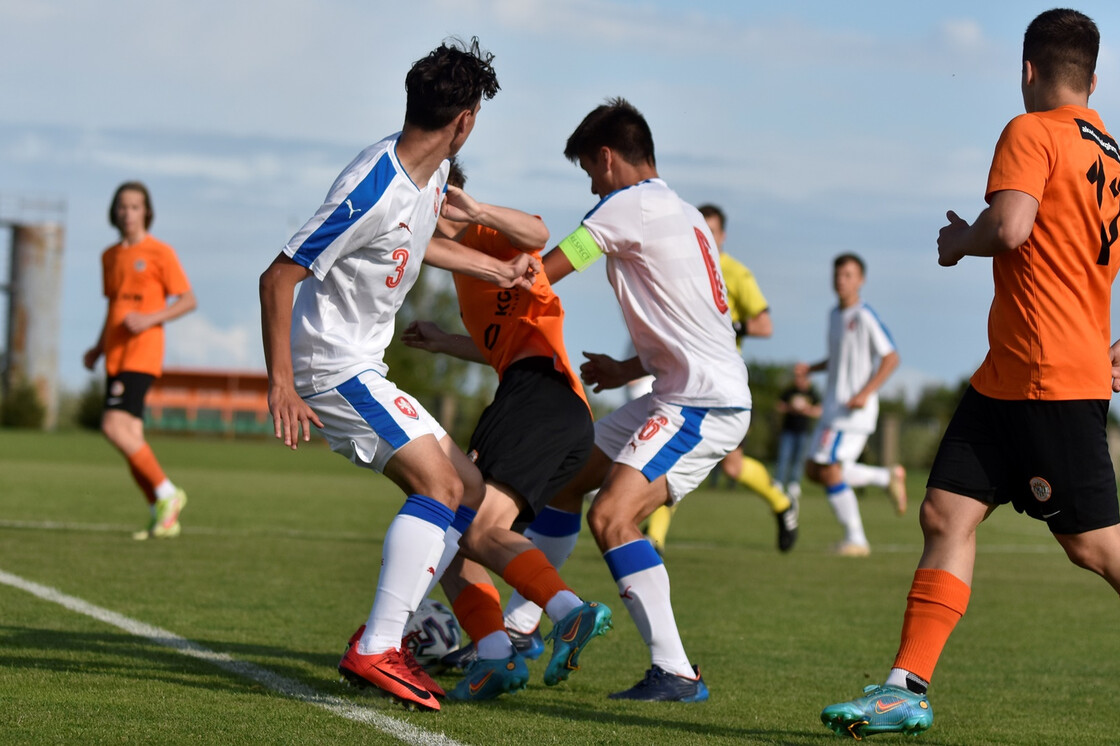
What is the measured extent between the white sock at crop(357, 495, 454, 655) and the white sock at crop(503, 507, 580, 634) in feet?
4.07

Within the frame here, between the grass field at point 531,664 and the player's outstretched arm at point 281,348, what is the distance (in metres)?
0.93

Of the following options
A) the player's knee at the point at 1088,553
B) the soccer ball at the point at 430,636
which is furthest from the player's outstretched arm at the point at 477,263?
A: the player's knee at the point at 1088,553

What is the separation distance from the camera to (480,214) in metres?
4.98

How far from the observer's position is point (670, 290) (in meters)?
5.36

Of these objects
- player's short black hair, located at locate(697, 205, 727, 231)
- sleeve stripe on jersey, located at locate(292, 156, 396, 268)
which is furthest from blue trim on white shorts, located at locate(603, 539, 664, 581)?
player's short black hair, located at locate(697, 205, 727, 231)

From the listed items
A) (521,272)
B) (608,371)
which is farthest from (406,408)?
(608,371)

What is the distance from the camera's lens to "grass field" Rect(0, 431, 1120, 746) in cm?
433

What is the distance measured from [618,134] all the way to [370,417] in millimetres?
1732

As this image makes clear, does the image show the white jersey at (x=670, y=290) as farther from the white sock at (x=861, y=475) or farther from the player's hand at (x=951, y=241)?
the white sock at (x=861, y=475)

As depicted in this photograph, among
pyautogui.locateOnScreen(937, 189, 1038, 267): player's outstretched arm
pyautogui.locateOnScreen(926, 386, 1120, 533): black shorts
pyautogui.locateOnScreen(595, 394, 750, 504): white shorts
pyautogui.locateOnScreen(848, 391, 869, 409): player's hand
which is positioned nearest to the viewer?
pyautogui.locateOnScreen(937, 189, 1038, 267): player's outstretched arm

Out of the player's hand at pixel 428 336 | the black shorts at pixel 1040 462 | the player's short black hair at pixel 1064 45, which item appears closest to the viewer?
the black shorts at pixel 1040 462

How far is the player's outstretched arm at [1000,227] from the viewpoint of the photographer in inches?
156

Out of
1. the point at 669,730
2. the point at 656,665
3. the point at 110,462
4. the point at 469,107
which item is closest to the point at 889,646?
the point at 656,665

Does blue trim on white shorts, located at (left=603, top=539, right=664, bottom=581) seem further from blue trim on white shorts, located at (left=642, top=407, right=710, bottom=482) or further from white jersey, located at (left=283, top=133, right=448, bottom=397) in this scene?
white jersey, located at (left=283, top=133, right=448, bottom=397)
